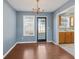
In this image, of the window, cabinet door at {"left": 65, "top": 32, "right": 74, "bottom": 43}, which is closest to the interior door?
the window

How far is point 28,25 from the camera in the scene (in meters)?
8.77

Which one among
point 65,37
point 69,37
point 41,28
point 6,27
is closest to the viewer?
point 6,27

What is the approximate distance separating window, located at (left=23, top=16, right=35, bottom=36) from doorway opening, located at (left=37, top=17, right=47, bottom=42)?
1.78ft

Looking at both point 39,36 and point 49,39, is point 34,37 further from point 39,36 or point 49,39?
point 49,39

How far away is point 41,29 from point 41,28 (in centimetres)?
9

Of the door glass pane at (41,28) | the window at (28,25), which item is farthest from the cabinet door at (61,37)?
the window at (28,25)

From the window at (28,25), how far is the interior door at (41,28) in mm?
542

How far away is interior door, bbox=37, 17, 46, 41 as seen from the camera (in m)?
9.01

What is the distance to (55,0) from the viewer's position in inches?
200

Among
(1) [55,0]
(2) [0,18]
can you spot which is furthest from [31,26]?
(2) [0,18]

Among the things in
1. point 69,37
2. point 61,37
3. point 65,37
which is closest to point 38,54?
point 61,37

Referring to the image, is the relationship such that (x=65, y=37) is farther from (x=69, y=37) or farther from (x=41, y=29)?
(x=41, y=29)

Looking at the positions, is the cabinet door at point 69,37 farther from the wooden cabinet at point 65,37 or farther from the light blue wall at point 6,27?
the light blue wall at point 6,27
